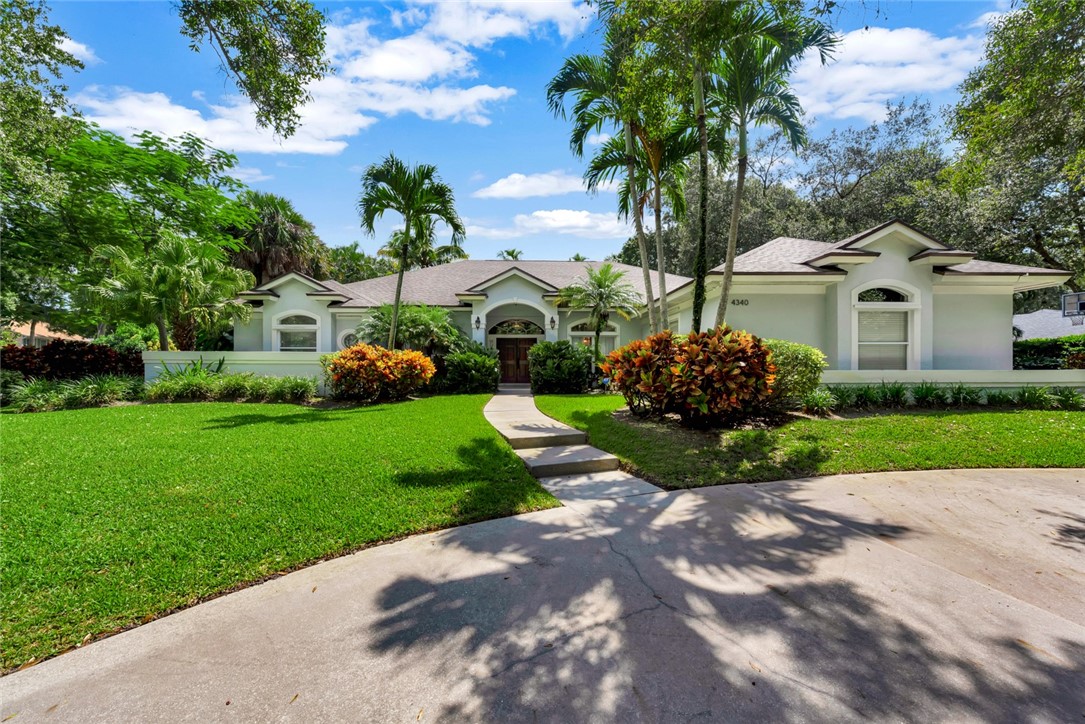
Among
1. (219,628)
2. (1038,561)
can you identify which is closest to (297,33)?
(219,628)

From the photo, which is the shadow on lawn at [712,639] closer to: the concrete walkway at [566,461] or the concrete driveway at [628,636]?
the concrete driveway at [628,636]

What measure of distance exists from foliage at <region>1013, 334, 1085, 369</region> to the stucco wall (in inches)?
190

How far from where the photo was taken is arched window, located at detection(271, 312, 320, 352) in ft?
55.8

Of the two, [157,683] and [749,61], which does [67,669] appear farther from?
[749,61]

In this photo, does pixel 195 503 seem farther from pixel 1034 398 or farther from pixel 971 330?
pixel 971 330

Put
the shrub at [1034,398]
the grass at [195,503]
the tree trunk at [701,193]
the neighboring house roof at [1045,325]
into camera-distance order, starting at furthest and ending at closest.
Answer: the neighboring house roof at [1045,325] < the shrub at [1034,398] < the tree trunk at [701,193] < the grass at [195,503]

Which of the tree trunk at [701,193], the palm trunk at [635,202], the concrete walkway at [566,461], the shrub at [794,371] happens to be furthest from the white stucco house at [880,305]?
the concrete walkway at [566,461]

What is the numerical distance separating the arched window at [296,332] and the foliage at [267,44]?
12.1 metres

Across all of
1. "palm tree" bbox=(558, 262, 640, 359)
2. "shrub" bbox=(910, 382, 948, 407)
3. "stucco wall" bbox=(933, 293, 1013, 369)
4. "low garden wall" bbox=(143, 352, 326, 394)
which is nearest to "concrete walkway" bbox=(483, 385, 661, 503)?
"palm tree" bbox=(558, 262, 640, 359)

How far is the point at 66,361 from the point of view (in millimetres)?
13680

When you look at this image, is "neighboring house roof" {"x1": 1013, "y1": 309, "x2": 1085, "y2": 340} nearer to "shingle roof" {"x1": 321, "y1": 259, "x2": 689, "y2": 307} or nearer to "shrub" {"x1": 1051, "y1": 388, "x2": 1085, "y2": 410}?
"shrub" {"x1": 1051, "y1": 388, "x2": 1085, "y2": 410}

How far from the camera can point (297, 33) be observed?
574 centimetres

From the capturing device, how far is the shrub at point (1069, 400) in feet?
31.1

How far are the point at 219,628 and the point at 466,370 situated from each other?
1162cm
